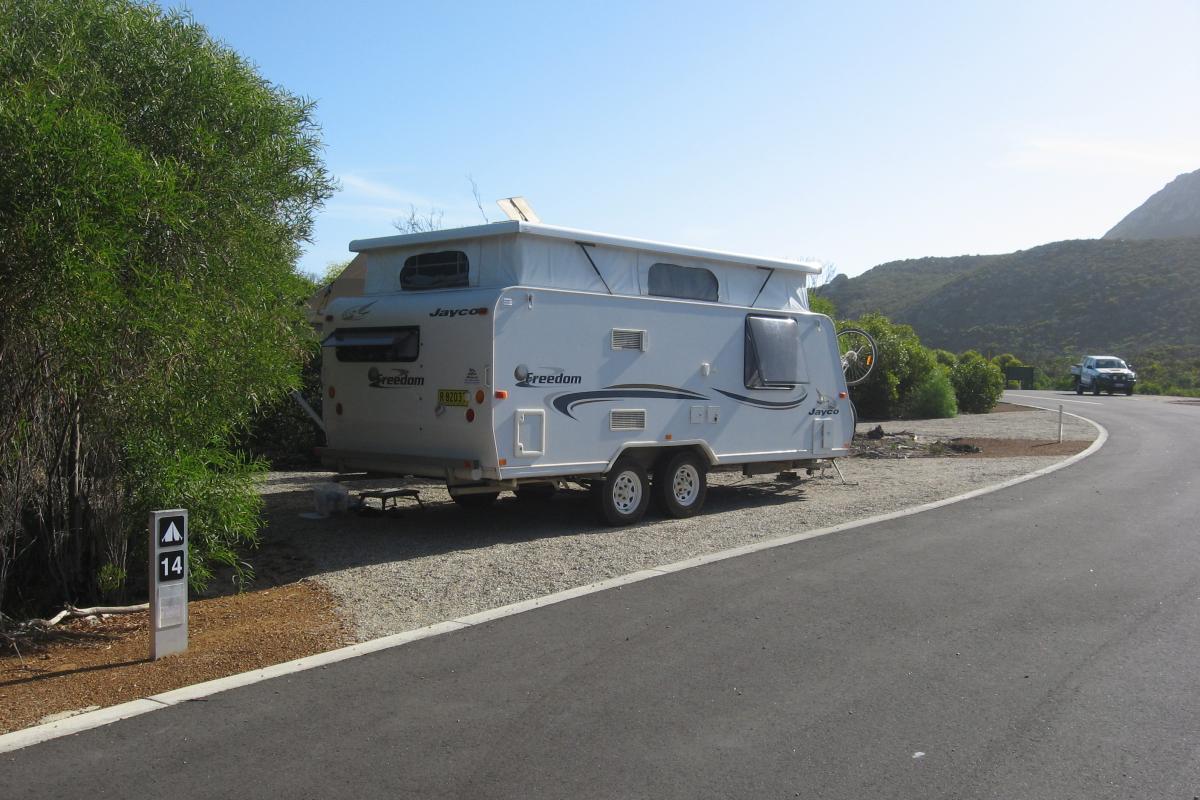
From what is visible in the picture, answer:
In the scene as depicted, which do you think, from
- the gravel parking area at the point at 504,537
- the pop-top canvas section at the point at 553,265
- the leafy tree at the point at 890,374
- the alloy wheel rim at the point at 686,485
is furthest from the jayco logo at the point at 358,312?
the leafy tree at the point at 890,374

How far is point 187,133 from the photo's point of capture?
24.6 feet

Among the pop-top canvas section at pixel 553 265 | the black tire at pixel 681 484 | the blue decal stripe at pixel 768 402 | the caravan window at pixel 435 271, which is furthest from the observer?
the blue decal stripe at pixel 768 402

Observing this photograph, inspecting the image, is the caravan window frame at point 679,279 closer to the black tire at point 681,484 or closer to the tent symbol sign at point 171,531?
the black tire at point 681,484

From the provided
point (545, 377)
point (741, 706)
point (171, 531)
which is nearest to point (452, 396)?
point (545, 377)

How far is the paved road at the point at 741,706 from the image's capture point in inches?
185

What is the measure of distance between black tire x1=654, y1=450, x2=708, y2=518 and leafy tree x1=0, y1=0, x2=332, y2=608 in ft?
15.7

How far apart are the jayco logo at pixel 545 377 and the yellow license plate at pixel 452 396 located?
53 cm

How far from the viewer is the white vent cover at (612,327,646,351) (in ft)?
36.2

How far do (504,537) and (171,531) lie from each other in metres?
4.59

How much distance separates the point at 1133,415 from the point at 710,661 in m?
29.7

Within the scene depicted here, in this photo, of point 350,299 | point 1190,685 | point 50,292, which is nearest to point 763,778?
point 1190,685

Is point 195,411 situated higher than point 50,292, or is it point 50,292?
point 50,292

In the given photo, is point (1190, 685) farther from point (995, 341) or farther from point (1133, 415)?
point (995, 341)

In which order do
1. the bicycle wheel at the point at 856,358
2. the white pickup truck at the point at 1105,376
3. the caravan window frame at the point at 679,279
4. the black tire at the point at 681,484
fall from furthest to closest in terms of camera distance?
the white pickup truck at the point at 1105,376, the bicycle wheel at the point at 856,358, the black tire at the point at 681,484, the caravan window frame at the point at 679,279
